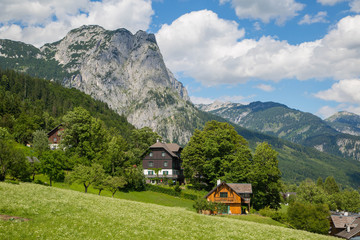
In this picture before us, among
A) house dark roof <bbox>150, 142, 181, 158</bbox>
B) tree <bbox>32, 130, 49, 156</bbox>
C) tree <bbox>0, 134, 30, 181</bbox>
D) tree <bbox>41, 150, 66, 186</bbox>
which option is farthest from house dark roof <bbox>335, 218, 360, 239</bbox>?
tree <bbox>32, 130, 49, 156</bbox>

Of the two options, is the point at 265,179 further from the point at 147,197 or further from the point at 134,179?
the point at 134,179

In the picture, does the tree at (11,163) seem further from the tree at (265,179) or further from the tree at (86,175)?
the tree at (265,179)

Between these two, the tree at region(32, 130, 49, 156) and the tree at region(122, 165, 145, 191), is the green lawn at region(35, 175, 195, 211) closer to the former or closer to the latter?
the tree at region(122, 165, 145, 191)

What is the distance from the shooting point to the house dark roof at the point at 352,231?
68.8 m

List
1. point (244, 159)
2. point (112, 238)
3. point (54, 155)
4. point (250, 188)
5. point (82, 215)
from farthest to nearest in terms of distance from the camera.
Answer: point (244, 159), point (250, 188), point (54, 155), point (82, 215), point (112, 238)

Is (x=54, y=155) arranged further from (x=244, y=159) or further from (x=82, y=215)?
(x=244, y=159)

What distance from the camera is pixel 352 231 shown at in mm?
70688

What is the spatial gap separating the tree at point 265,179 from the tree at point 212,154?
4.47 m

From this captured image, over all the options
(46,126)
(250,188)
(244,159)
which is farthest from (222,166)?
(46,126)

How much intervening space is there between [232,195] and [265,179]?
34.7 ft

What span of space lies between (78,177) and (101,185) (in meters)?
5.00

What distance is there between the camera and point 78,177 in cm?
5975

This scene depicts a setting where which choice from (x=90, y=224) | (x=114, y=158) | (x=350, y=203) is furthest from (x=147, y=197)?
(x=350, y=203)

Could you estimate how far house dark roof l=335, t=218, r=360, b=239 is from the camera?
226ft
